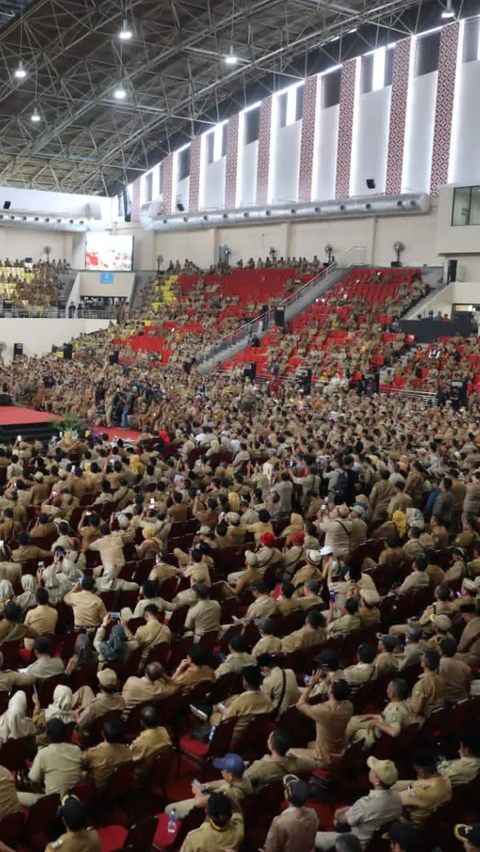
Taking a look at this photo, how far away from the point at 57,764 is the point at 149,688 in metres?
A: 1.09

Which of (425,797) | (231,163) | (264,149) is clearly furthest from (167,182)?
(425,797)

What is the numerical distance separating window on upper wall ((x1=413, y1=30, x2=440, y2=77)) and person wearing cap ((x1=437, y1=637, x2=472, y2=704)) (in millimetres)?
27618

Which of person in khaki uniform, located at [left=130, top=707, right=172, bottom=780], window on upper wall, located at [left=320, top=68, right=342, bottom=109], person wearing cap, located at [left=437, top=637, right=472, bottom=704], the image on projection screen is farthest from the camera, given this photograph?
the image on projection screen

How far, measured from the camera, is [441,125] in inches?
1125

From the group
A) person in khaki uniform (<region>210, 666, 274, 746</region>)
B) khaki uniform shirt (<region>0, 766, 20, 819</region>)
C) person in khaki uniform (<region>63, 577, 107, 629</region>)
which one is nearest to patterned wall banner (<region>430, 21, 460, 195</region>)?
person in khaki uniform (<region>63, 577, 107, 629</region>)

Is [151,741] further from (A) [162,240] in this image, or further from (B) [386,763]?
(A) [162,240]

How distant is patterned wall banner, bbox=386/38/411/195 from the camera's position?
29453 millimetres

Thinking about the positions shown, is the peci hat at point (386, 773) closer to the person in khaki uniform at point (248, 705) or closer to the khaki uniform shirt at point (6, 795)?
the person in khaki uniform at point (248, 705)

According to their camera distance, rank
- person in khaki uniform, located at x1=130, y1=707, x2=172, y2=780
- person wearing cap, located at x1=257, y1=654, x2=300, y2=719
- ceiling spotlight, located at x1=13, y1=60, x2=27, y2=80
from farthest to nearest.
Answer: ceiling spotlight, located at x1=13, y1=60, x2=27, y2=80 → person wearing cap, located at x1=257, y1=654, x2=300, y2=719 → person in khaki uniform, located at x1=130, y1=707, x2=172, y2=780

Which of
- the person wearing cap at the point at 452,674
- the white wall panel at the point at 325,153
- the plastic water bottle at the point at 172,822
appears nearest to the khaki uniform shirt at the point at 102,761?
the plastic water bottle at the point at 172,822

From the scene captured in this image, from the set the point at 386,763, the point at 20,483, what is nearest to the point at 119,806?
the point at 386,763

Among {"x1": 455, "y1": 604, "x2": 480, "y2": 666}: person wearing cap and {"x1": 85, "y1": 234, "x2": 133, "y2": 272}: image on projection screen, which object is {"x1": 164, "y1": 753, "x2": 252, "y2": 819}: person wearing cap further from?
{"x1": 85, "y1": 234, "x2": 133, "y2": 272}: image on projection screen

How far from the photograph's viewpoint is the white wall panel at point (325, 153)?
107 ft

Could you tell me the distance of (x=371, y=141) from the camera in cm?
3122
